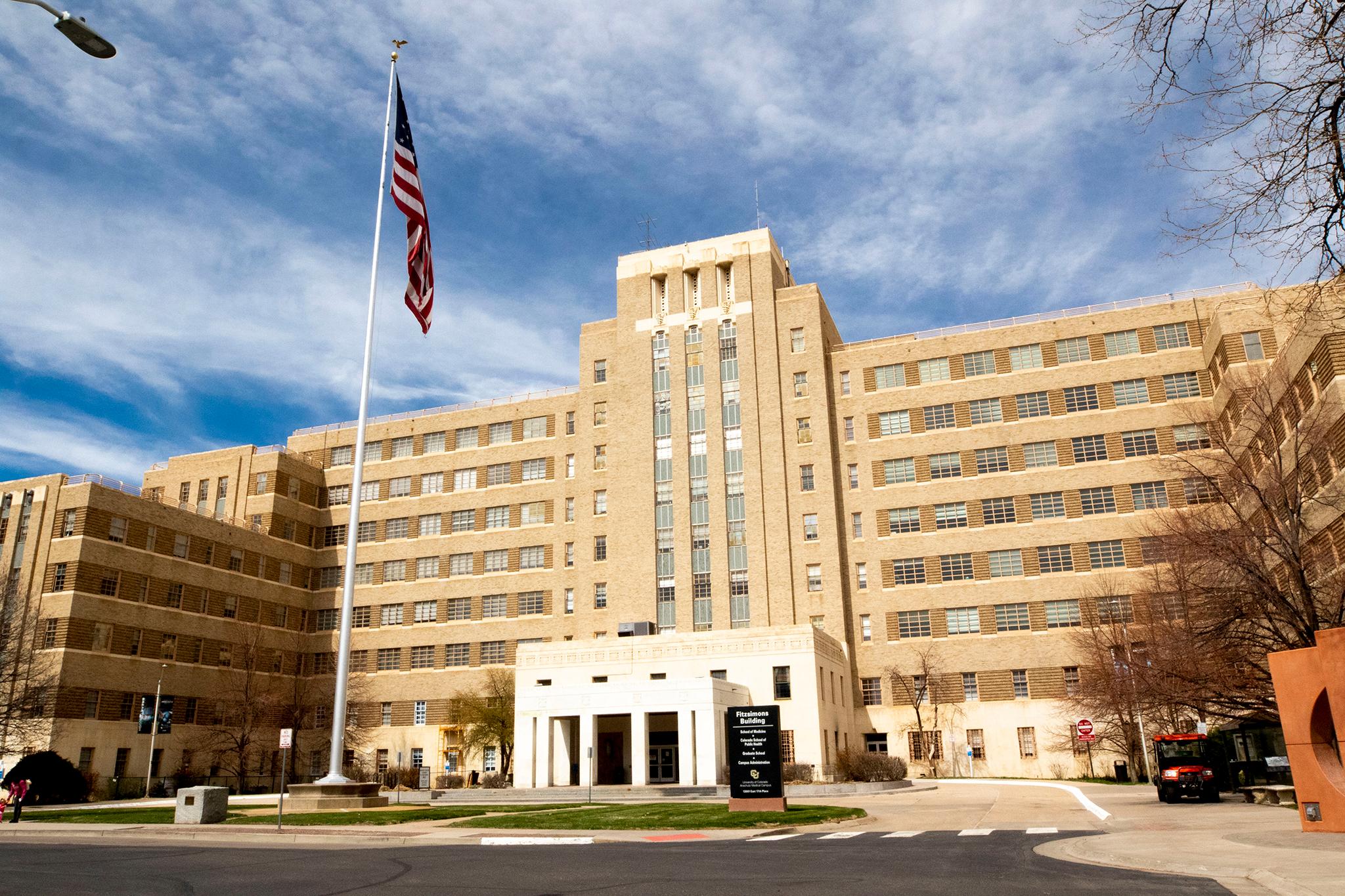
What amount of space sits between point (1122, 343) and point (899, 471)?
1672 centimetres

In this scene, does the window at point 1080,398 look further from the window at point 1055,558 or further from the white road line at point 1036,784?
the white road line at point 1036,784

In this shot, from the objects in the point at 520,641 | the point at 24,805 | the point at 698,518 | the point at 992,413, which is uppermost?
the point at 992,413

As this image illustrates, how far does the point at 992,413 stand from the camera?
67750 mm

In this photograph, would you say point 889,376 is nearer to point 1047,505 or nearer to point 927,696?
point 1047,505

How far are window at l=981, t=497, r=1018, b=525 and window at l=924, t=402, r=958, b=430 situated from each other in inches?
225

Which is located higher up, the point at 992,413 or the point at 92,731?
the point at 992,413

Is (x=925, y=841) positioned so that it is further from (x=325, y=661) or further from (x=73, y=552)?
(x=325, y=661)

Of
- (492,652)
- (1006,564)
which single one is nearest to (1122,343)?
(1006,564)

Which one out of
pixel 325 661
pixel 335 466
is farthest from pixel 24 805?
pixel 335 466

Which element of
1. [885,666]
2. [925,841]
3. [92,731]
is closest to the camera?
A: [925,841]

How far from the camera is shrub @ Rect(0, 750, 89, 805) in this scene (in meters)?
48.3

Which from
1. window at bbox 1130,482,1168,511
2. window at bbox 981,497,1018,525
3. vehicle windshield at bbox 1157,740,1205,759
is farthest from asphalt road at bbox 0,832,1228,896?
→ window at bbox 1130,482,1168,511

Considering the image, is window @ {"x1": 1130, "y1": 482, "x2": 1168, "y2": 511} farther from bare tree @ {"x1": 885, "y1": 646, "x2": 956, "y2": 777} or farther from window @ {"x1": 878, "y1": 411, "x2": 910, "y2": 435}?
bare tree @ {"x1": 885, "y1": 646, "x2": 956, "y2": 777}

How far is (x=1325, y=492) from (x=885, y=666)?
102ft
